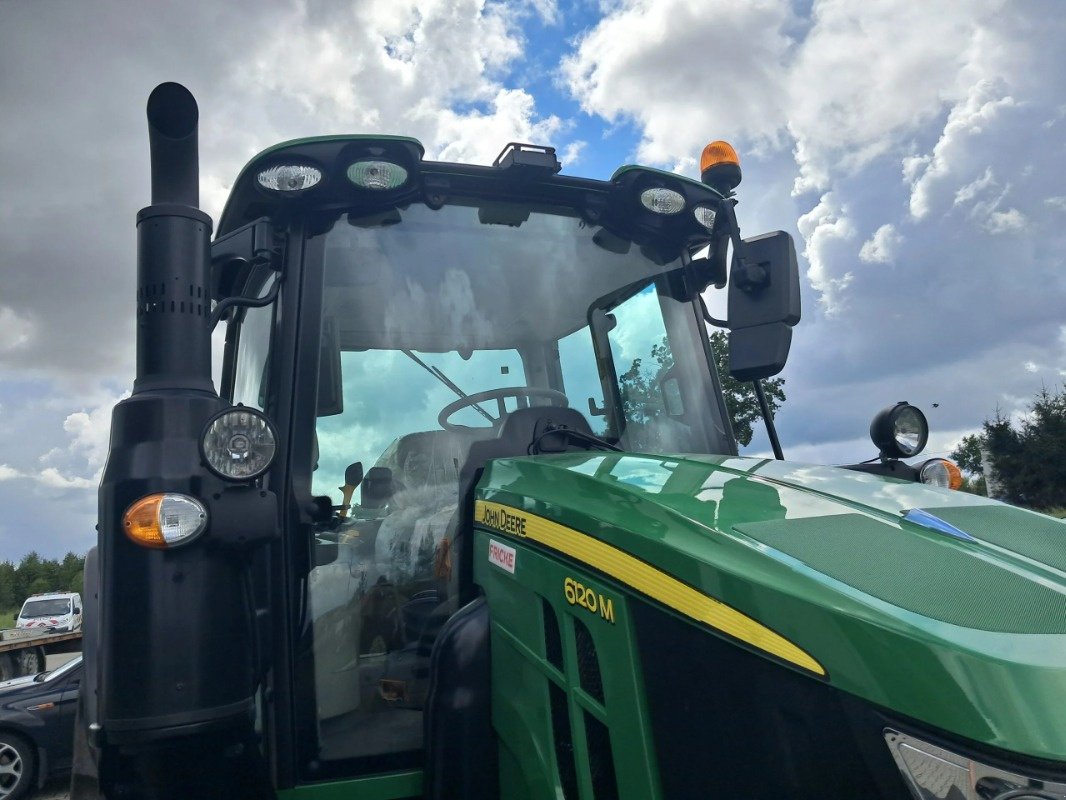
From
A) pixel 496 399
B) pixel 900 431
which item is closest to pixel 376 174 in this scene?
pixel 496 399

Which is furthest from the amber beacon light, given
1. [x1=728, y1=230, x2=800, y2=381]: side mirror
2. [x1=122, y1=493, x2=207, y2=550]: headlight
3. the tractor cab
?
[x1=122, y1=493, x2=207, y2=550]: headlight

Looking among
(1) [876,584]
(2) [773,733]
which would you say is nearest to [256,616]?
(2) [773,733]

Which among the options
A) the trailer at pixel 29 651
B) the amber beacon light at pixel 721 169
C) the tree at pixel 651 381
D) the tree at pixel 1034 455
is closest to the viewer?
the tree at pixel 651 381

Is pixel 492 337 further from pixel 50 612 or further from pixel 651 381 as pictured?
pixel 50 612

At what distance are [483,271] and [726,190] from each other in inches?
43.8

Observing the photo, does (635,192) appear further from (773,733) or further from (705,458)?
(773,733)

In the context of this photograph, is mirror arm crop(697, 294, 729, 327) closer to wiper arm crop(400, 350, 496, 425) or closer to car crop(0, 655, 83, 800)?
wiper arm crop(400, 350, 496, 425)

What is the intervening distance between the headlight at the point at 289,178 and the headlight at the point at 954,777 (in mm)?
2240

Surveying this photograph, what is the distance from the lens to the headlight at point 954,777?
1.10m

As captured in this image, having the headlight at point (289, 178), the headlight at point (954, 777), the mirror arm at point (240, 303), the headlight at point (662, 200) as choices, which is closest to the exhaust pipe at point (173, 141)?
the headlight at point (289, 178)

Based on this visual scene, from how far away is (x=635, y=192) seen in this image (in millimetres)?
3080

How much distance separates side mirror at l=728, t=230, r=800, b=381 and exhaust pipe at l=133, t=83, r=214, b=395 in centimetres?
161

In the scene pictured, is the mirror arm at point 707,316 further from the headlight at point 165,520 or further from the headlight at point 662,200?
the headlight at point 165,520

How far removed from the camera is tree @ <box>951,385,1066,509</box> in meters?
45.4
